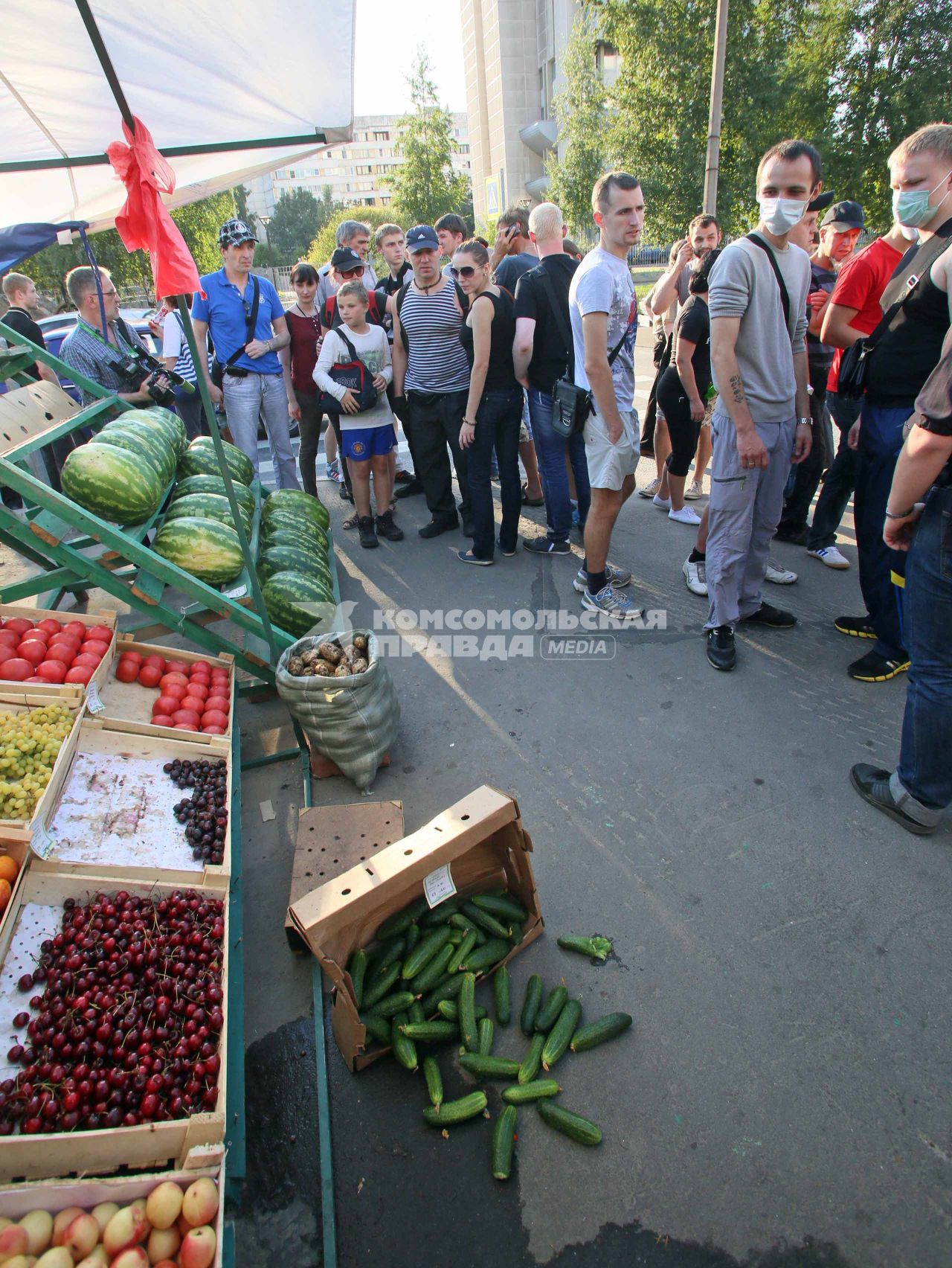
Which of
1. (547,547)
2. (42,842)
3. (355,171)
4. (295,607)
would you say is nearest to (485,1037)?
(42,842)

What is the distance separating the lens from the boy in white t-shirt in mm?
5504

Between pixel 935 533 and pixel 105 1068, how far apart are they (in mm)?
3177

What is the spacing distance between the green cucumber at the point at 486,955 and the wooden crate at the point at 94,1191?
92cm

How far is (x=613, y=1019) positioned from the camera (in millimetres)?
2266

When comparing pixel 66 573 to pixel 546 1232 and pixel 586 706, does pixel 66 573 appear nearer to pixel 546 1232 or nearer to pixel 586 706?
pixel 586 706

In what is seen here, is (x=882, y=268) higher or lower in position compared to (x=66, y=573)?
higher

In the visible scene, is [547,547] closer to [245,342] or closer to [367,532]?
[367,532]

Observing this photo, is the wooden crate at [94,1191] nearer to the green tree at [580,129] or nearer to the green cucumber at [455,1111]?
the green cucumber at [455,1111]

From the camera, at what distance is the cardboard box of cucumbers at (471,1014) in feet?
6.80

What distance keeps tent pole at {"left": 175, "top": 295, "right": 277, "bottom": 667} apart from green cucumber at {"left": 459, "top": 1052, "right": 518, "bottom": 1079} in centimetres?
217

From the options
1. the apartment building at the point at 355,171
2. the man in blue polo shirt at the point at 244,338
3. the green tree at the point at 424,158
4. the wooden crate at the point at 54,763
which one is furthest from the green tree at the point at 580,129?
the apartment building at the point at 355,171

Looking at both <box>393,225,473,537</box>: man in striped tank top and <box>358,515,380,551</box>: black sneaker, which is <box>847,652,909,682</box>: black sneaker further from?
<box>358,515,380,551</box>: black sneaker

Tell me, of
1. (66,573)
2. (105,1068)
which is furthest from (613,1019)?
(66,573)

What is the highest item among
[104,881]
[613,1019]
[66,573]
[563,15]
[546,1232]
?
[563,15]
